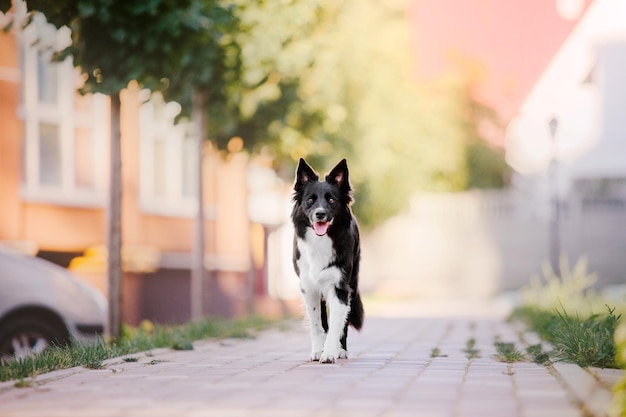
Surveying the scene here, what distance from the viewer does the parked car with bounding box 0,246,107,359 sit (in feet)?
37.2

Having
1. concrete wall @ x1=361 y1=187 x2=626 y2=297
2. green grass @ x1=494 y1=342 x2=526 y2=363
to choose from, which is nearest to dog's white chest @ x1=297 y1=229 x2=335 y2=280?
green grass @ x1=494 y1=342 x2=526 y2=363

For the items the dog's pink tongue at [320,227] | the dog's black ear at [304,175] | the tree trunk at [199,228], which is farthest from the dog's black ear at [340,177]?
the tree trunk at [199,228]

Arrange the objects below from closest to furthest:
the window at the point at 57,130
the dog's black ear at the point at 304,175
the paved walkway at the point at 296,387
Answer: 1. the paved walkway at the point at 296,387
2. the dog's black ear at the point at 304,175
3. the window at the point at 57,130

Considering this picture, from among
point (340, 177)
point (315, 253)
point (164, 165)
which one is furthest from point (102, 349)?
point (164, 165)

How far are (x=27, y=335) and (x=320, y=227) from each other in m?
4.87

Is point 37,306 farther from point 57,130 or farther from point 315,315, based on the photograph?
point 57,130

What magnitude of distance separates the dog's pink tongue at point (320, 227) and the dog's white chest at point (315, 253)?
136mm

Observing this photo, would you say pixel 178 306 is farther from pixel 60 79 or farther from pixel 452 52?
pixel 452 52

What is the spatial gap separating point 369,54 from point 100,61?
1601cm

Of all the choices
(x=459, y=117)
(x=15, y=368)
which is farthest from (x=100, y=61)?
(x=459, y=117)

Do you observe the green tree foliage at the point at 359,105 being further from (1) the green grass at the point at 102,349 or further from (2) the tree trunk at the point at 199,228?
(1) the green grass at the point at 102,349

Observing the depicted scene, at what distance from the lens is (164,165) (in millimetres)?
19938

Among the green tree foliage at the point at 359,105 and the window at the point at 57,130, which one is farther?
the window at the point at 57,130

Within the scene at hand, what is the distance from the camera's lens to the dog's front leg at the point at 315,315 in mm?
8547
